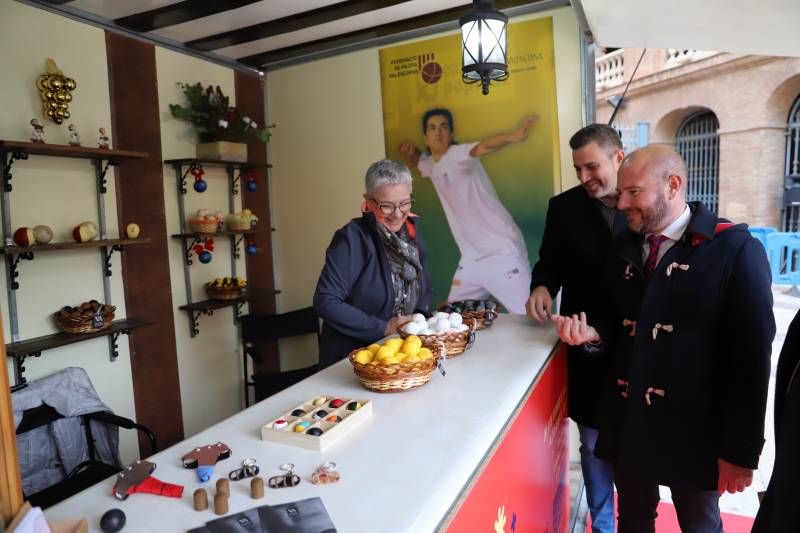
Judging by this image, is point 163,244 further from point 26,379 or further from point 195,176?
point 26,379

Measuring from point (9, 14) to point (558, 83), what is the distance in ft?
9.99

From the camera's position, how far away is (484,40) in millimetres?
2217

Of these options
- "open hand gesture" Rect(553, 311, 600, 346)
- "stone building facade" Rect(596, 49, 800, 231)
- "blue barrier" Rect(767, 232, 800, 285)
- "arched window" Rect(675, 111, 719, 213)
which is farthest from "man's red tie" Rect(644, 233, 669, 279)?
"arched window" Rect(675, 111, 719, 213)

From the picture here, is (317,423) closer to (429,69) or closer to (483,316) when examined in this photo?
(483,316)

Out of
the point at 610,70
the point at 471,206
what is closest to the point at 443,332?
the point at 471,206

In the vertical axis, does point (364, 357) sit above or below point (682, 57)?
below

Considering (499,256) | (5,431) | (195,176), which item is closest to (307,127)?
(195,176)

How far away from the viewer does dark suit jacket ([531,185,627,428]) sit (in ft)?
7.25

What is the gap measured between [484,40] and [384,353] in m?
1.39

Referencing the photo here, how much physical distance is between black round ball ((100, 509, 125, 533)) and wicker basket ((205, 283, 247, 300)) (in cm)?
298

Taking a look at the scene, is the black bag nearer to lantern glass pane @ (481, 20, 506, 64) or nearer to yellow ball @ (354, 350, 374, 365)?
yellow ball @ (354, 350, 374, 365)

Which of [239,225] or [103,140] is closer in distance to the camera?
[103,140]

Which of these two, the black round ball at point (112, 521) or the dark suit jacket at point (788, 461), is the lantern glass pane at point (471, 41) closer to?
the dark suit jacket at point (788, 461)

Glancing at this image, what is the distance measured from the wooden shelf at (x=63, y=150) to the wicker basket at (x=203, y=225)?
1.98 ft
